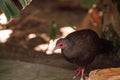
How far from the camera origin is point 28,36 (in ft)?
23.6

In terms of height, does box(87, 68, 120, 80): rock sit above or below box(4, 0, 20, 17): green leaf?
below

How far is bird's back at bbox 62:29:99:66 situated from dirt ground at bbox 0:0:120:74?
1.79 feet

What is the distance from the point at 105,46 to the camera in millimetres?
5980

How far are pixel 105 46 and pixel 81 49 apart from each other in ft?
2.06

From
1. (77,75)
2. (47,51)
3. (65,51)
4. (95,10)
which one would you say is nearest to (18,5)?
(65,51)

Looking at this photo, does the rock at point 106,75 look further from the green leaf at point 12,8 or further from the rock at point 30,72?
the green leaf at point 12,8

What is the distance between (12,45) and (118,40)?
1750mm

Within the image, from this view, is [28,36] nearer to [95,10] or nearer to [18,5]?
[95,10]

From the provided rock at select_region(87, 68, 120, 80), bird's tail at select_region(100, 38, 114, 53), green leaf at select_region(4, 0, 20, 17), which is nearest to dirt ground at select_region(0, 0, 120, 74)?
bird's tail at select_region(100, 38, 114, 53)

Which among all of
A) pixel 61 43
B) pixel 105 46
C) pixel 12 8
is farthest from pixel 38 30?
pixel 12 8

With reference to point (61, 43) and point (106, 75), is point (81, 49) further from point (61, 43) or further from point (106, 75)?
point (106, 75)

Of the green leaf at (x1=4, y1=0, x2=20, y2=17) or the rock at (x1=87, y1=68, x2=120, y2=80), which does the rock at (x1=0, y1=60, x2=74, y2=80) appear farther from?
the green leaf at (x1=4, y1=0, x2=20, y2=17)

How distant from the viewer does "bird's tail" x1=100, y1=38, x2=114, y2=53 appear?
19.4ft

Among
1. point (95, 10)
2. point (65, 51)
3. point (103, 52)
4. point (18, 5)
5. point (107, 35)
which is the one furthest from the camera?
point (95, 10)
